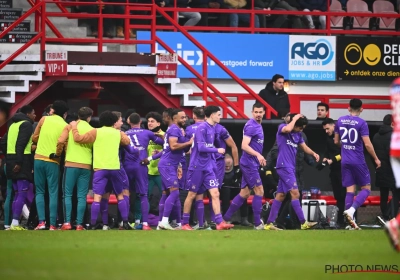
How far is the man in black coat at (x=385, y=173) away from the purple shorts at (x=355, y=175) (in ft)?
5.38

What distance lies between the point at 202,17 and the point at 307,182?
5605mm

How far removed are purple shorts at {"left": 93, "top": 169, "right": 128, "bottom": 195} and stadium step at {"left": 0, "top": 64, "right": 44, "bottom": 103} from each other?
454 centimetres

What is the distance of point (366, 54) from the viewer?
26.7 metres

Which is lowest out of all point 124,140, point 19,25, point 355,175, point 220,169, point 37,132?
point 355,175

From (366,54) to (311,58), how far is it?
1536 mm

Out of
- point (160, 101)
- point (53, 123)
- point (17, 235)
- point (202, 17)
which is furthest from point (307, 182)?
point (17, 235)

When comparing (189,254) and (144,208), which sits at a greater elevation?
(144,208)

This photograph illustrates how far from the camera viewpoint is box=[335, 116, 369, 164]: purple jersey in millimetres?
18641

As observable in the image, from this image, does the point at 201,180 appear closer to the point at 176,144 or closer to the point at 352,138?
the point at 176,144

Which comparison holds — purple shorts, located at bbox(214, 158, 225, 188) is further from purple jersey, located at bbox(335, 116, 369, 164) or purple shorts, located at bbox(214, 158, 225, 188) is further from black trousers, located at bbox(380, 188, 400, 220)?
black trousers, located at bbox(380, 188, 400, 220)

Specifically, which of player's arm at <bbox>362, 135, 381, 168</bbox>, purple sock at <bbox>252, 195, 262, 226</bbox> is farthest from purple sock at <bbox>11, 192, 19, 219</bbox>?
player's arm at <bbox>362, 135, 381, 168</bbox>

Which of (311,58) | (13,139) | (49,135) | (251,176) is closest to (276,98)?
(311,58)

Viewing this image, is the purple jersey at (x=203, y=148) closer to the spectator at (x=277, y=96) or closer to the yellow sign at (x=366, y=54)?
the spectator at (x=277, y=96)

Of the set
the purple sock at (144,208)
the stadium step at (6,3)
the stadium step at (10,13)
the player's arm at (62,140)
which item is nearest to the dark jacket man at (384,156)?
the purple sock at (144,208)
